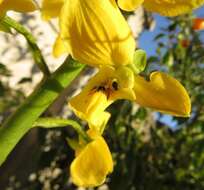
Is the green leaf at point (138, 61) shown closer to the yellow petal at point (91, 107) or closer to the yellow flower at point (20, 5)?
the yellow petal at point (91, 107)

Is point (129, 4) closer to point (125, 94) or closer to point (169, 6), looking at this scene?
point (169, 6)

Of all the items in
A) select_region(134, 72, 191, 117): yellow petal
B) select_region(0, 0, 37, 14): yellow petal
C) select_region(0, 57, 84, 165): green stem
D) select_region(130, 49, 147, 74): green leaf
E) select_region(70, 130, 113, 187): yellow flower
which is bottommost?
select_region(70, 130, 113, 187): yellow flower

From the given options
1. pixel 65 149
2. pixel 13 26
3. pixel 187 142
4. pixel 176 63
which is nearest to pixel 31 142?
pixel 65 149

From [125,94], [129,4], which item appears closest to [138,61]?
[125,94]

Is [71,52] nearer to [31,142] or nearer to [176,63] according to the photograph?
[31,142]

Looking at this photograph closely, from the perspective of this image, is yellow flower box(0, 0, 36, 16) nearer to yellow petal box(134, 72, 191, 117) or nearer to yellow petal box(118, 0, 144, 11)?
yellow petal box(118, 0, 144, 11)

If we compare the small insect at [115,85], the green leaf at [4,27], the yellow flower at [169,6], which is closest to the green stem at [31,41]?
the green leaf at [4,27]

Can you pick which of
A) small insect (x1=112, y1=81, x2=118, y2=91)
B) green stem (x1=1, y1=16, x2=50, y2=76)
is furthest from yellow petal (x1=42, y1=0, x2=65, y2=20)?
small insect (x1=112, y1=81, x2=118, y2=91)
